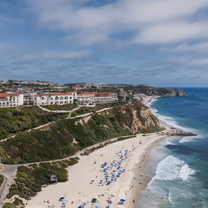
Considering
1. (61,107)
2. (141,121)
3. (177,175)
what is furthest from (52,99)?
(177,175)

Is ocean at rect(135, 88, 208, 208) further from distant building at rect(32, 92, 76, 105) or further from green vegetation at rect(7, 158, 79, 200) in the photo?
distant building at rect(32, 92, 76, 105)

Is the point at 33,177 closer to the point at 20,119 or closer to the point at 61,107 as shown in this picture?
the point at 20,119

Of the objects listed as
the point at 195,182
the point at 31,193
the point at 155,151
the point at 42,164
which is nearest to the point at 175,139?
the point at 155,151

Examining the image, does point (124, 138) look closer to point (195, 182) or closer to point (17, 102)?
point (195, 182)

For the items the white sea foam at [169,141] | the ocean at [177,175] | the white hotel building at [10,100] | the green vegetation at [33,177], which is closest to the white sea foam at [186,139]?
the ocean at [177,175]

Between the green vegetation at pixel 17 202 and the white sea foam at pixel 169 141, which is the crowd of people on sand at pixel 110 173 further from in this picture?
the white sea foam at pixel 169 141

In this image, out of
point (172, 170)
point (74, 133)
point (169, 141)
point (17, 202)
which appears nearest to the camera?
point (17, 202)
